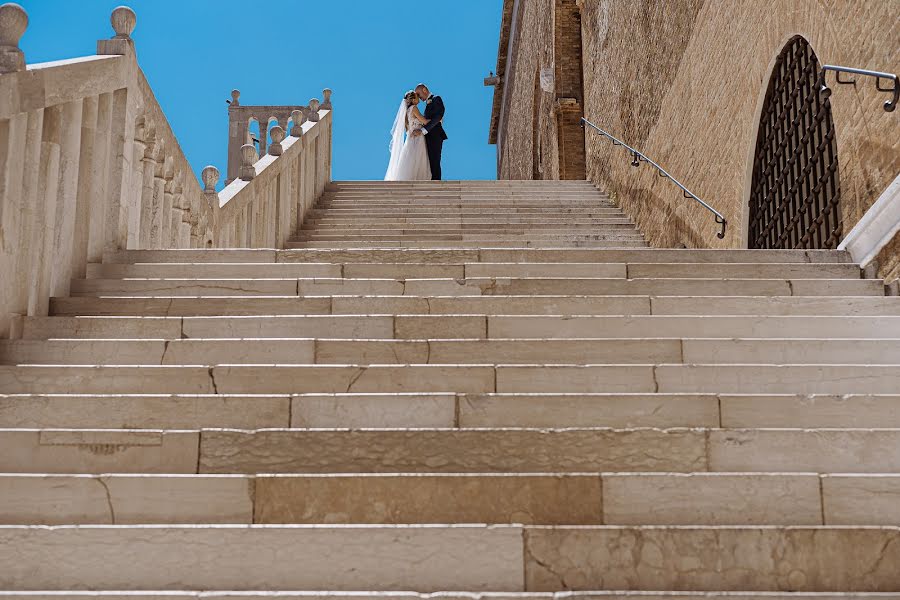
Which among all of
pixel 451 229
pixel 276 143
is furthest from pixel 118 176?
pixel 451 229

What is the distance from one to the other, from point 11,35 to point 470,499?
2948mm

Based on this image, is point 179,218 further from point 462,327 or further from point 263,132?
point 263,132

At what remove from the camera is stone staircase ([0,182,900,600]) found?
2676 mm

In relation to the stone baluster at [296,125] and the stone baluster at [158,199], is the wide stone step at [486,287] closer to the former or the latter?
the stone baluster at [158,199]

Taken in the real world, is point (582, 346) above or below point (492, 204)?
below

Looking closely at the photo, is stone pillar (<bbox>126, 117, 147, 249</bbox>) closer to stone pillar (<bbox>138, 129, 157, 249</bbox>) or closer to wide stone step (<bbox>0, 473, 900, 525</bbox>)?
stone pillar (<bbox>138, 129, 157, 249</bbox>)

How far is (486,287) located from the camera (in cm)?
491

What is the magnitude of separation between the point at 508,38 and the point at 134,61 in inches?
1042

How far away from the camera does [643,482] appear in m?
2.96

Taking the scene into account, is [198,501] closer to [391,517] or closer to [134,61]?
[391,517]

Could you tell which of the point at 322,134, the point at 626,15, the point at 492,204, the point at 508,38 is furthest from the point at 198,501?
the point at 508,38

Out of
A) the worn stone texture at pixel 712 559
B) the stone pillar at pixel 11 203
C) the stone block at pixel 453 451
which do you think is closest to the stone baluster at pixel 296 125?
the stone pillar at pixel 11 203

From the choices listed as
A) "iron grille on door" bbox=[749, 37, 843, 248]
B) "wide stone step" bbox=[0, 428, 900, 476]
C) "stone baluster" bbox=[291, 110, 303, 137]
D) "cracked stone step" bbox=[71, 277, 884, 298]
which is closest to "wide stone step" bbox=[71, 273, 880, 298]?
"cracked stone step" bbox=[71, 277, 884, 298]

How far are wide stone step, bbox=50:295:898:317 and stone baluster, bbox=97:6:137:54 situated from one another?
1639mm
